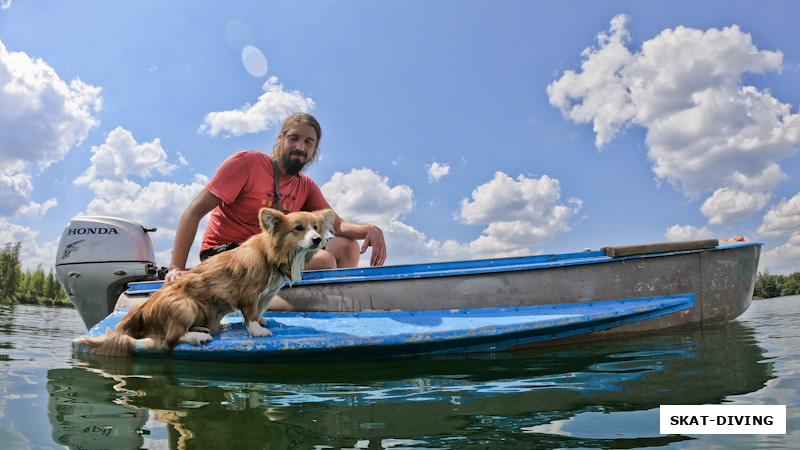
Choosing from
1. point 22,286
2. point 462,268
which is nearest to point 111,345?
point 462,268

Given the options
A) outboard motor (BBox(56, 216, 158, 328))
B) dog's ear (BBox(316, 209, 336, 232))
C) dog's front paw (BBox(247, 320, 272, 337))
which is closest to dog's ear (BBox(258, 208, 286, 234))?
dog's ear (BBox(316, 209, 336, 232))

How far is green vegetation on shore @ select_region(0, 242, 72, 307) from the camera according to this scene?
19.8 meters

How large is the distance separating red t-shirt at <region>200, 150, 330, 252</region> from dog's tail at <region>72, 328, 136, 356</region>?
108cm

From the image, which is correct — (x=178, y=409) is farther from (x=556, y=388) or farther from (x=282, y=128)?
(x=282, y=128)

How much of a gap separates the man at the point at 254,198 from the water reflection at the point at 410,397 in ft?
3.84

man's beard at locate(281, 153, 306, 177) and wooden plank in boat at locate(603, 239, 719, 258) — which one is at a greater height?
man's beard at locate(281, 153, 306, 177)

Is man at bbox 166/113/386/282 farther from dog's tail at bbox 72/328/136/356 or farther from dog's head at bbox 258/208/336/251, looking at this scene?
dog's head at bbox 258/208/336/251

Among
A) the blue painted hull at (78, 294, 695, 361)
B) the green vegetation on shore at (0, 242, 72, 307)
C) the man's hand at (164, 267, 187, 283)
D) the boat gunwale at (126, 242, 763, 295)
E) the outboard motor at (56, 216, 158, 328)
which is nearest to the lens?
the blue painted hull at (78, 294, 695, 361)

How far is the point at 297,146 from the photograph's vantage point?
3.91m

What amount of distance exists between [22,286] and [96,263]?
2364cm

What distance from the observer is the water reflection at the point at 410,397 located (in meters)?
1.52

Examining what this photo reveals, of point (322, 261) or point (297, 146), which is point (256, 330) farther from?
point (297, 146)

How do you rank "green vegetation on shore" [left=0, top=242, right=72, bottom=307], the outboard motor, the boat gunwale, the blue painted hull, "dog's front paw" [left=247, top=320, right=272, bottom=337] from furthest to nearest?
"green vegetation on shore" [left=0, top=242, right=72, bottom=307] < the outboard motor < the boat gunwale < "dog's front paw" [left=247, top=320, right=272, bottom=337] < the blue painted hull

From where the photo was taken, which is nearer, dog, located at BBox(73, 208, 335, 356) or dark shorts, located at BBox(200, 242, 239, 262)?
dog, located at BBox(73, 208, 335, 356)
